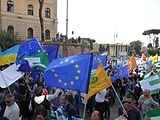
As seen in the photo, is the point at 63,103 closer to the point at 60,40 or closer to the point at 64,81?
the point at 64,81

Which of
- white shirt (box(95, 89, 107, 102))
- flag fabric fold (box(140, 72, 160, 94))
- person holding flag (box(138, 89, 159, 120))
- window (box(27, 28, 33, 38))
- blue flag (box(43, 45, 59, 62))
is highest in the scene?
window (box(27, 28, 33, 38))

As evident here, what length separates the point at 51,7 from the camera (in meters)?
51.5

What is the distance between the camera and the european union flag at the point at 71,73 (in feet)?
21.3

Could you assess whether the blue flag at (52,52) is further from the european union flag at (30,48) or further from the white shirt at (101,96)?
the white shirt at (101,96)

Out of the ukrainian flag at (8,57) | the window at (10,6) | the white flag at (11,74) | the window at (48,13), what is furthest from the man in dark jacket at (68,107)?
the window at (48,13)

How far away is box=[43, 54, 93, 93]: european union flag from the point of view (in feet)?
21.3

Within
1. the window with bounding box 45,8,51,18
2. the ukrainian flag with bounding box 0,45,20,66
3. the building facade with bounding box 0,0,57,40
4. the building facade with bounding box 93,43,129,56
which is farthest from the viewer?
the building facade with bounding box 93,43,129,56

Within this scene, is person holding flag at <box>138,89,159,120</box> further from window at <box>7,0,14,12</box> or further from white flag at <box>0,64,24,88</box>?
window at <box>7,0,14,12</box>

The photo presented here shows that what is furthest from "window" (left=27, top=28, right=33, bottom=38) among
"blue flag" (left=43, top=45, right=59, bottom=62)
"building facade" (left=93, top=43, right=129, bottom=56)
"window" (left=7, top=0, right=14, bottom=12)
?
"blue flag" (left=43, top=45, right=59, bottom=62)

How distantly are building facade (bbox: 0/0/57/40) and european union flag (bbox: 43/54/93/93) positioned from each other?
37.6m

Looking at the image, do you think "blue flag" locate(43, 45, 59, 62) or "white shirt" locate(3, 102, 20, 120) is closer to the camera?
"white shirt" locate(3, 102, 20, 120)

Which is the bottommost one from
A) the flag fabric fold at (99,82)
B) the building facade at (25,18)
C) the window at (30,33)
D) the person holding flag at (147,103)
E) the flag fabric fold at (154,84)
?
the person holding flag at (147,103)

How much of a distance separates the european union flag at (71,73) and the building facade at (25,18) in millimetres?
37560

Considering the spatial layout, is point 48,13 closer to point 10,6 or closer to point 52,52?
point 10,6
